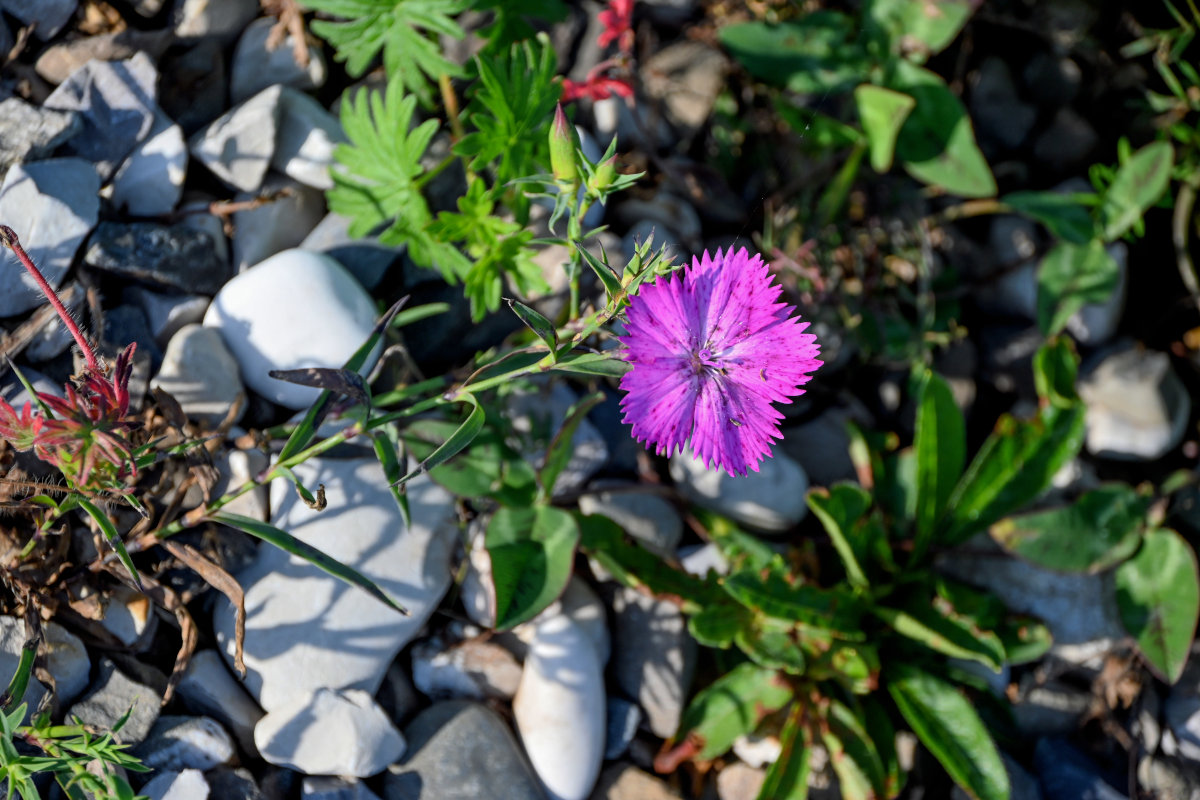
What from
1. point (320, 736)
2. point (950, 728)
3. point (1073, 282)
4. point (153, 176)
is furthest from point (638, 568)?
point (1073, 282)

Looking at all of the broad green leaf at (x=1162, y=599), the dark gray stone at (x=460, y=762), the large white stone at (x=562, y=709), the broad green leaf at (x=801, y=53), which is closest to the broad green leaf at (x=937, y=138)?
the broad green leaf at (x=801, y=53)

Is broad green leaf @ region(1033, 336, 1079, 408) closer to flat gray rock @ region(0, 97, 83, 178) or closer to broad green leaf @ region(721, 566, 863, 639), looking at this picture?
broad green leaf @ region(721, 566, 863, 639)

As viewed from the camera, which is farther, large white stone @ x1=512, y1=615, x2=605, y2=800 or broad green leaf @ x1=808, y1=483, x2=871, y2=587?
broad green leaf @ x1=808, y1=483, x2=871, y2=587

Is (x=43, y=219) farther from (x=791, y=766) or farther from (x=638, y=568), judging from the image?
(x=791, y=766)

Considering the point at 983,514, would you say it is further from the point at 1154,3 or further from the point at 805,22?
the point at 1154,3

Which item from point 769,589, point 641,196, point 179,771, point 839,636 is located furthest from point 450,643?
point 641,196

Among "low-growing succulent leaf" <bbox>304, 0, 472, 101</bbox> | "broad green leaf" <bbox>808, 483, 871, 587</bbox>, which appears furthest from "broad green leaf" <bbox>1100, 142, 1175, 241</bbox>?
"low-growing succulent leaf" <bbox>304, 0, 472, 101</bbox>

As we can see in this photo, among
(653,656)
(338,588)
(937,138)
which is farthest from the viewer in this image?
(937,138)
